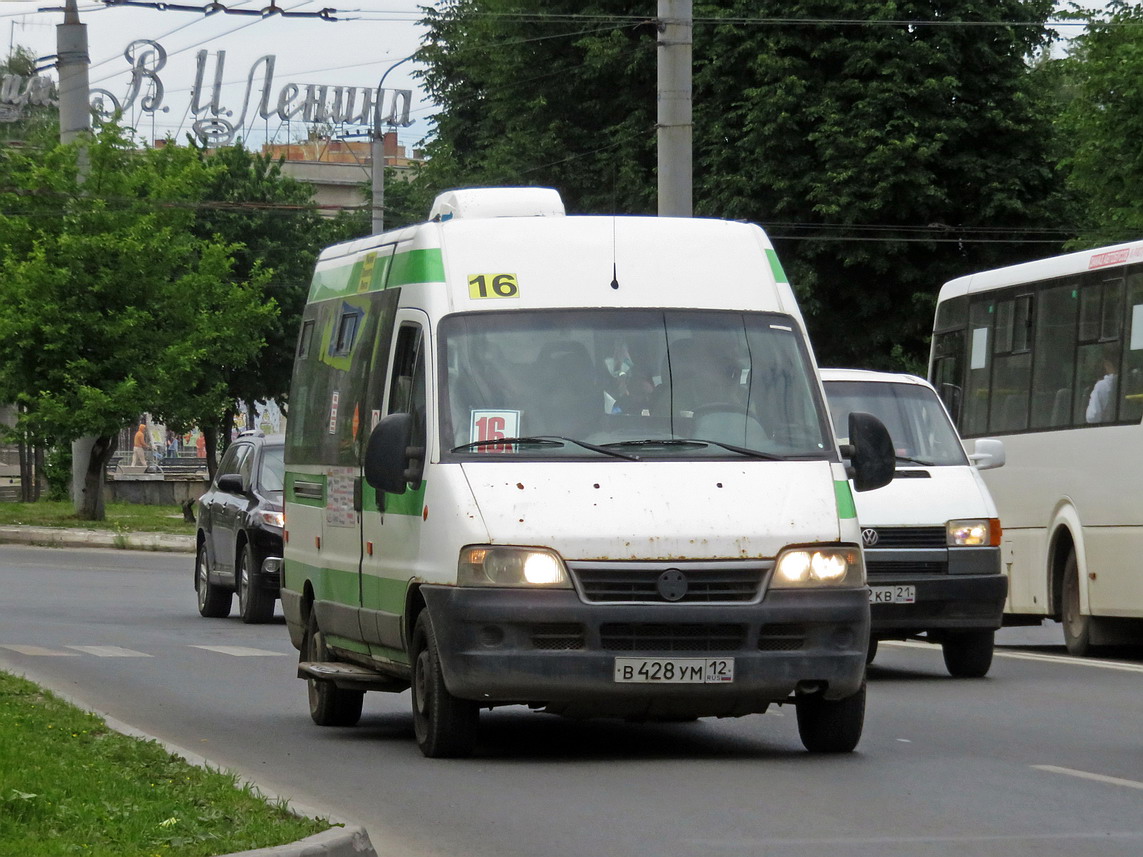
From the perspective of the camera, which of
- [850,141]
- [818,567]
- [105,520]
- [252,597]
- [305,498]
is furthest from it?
[105,520]

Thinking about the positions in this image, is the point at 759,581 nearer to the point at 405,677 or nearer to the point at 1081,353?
the point at 405,677

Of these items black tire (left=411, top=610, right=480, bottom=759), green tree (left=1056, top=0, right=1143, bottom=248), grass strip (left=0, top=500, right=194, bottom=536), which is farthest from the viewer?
grass strip (left=0, top=500, right=194, bottom=536)

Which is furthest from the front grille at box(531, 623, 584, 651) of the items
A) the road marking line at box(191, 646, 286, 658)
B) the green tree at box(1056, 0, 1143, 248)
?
the green tree at box(1056, 0, 1143, 248)

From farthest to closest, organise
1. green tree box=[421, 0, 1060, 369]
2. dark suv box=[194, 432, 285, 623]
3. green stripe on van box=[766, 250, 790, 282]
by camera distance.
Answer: green tree box=[421, 0, 1060, 369] → dark suv box=[194, 432, 285, 623] → green stripe on van box=[766, 250, 790, 282]

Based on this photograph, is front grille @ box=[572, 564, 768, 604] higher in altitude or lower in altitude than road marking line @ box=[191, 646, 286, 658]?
higher

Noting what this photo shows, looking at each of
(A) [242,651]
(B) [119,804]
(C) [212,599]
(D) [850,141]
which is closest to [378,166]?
(D) [850,141]

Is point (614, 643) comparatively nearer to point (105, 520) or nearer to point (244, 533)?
point (244, 533)

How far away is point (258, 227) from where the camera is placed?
64.5 metres

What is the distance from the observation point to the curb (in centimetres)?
3738

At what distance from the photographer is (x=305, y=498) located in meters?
12.9

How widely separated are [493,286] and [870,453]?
1926 millimetres

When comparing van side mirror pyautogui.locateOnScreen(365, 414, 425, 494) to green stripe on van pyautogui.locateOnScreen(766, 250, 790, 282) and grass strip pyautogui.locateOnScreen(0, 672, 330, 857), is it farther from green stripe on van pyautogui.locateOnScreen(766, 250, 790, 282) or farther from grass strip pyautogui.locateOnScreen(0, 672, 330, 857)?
green stripe on van pyautogui.locateOnScreen(766, 250, 790, 282)

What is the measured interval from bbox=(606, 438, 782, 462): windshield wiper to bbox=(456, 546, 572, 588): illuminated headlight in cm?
69

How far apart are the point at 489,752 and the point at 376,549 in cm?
114
